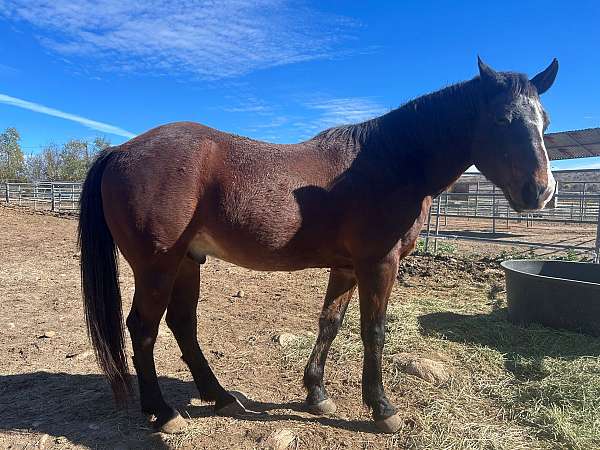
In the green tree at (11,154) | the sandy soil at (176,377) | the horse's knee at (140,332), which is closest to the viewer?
the sandy soil at (176,377)

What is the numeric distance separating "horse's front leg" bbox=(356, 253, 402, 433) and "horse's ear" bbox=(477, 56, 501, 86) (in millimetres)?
1207

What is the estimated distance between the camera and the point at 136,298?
2.66 m

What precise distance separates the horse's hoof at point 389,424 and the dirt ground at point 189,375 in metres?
0.05

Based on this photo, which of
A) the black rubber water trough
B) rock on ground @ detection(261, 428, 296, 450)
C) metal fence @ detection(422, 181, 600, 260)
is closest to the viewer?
rock on ground @ detection(261, 428, 296, 450)

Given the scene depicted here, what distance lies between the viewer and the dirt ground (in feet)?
8.43

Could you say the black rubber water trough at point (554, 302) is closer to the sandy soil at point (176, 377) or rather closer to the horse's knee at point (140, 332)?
→ the sandy soil at point (176, 377)

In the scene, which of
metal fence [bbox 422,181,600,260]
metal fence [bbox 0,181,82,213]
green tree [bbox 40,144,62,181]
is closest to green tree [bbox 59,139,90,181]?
green tree [bbox 40,144,62,181]

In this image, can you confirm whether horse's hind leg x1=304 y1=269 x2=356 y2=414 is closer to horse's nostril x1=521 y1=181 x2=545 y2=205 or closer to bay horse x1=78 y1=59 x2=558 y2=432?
bay horse x1=78 y1=59 x2=558 y2=432

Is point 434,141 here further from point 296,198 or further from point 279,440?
point 279,440

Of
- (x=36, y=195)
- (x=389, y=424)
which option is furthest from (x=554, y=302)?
(x=36, y=195)

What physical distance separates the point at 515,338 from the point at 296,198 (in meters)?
2.87

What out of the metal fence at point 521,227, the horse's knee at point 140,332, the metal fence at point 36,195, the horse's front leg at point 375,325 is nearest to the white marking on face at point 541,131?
the metal fence at point 521,227

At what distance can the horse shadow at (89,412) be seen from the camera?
2545 mm

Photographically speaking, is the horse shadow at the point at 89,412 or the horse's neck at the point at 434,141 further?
the horse's neck at the point at 434,141
